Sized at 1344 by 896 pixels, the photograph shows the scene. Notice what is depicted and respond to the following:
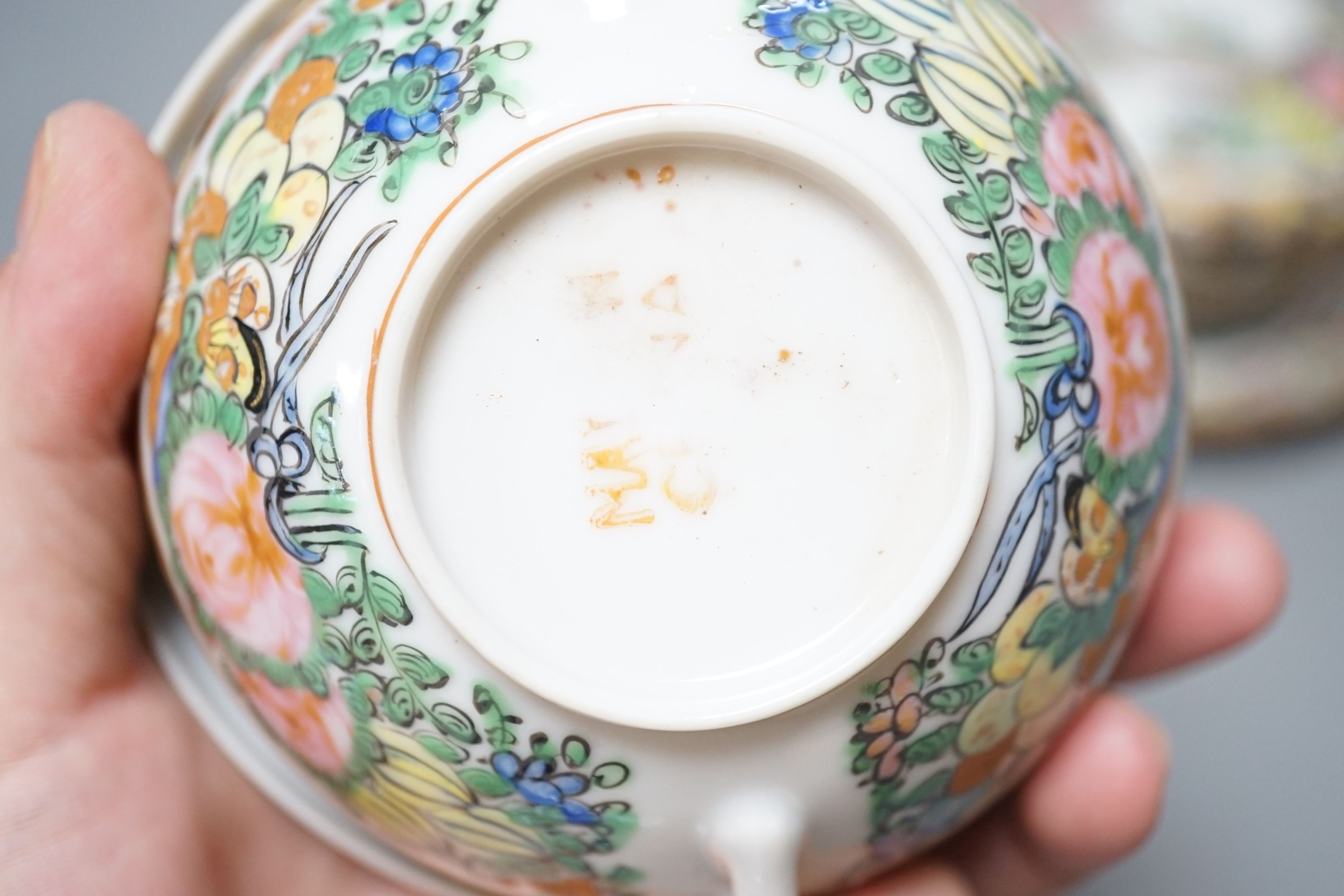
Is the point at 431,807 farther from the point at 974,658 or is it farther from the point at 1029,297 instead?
the point at 1029,297

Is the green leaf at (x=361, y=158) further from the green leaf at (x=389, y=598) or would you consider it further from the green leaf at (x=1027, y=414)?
the green leaf at (x=1027, y=414)

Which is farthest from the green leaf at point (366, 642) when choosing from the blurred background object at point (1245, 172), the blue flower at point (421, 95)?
the blurred background object at point (1245, 172)

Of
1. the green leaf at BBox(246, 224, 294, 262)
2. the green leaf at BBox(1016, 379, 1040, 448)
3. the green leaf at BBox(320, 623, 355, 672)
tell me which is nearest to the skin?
the green leaf at BBox(246, 224, 294, 262)

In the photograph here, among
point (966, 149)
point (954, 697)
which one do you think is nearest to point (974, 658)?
point (954, 697)

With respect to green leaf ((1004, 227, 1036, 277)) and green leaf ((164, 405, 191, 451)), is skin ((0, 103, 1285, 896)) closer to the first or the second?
green leaf ((164, 405, 191, 451))

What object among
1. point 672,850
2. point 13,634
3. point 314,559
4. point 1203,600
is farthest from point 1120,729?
point 13,634

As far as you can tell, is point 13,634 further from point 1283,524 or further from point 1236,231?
point 1283,524
